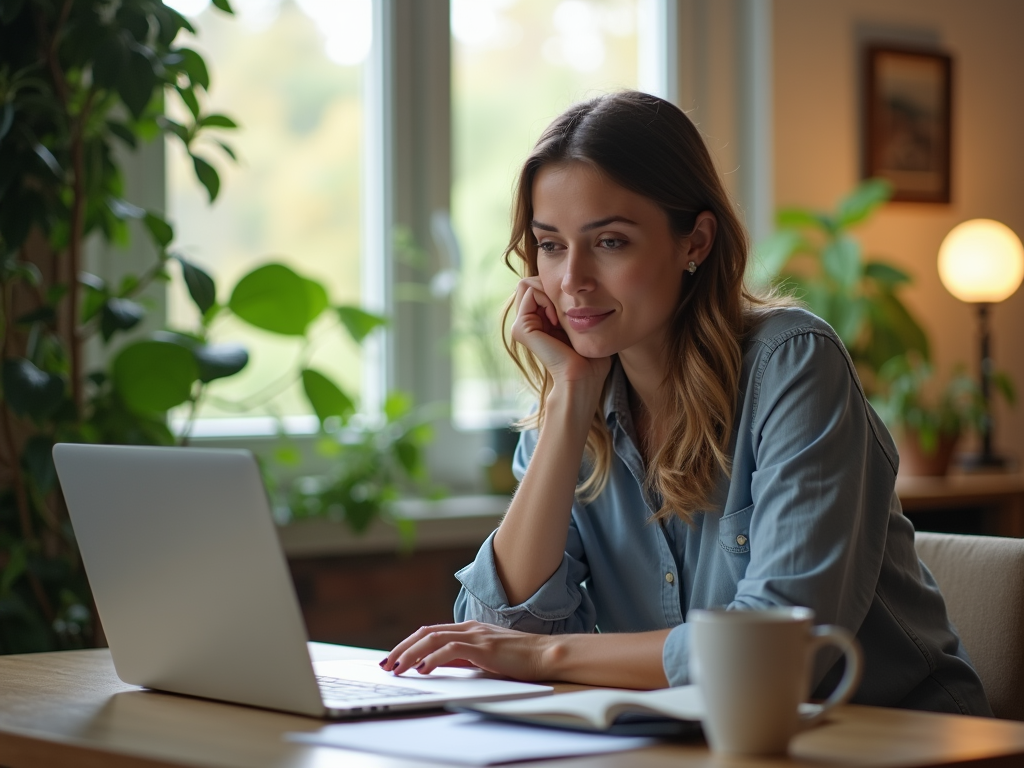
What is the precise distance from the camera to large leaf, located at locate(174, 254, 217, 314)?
217 cm

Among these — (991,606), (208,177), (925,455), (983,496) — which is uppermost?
(208,177)

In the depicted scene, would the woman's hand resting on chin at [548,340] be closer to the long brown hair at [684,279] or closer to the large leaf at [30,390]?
the long brown hair at [684,279]

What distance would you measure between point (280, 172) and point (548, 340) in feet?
5.17

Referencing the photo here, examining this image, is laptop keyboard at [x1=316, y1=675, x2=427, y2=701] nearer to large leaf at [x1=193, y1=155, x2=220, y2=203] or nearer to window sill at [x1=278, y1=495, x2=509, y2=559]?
large leaf at [x1=193, y1=155, x2=220, y2=203]

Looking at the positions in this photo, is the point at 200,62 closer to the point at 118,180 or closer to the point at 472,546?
the point at 118,180

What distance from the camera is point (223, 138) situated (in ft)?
9.82

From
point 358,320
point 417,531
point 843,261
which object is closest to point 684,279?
point 358,320

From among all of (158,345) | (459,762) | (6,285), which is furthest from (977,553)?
(6,285)

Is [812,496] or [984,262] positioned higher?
[984,262]

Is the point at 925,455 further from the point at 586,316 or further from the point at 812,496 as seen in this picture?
the point at 812,496

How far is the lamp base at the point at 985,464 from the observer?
3590mm

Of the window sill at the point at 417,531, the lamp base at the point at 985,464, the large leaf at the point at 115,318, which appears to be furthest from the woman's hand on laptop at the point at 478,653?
the lamp base at the point at 985,464

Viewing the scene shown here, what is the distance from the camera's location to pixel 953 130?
4.04 metres

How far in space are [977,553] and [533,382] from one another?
64cm
